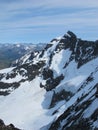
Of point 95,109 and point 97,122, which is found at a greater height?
point 95,109

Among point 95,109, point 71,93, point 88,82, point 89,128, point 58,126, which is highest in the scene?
point 71,93

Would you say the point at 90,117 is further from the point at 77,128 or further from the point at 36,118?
the point at 36,118

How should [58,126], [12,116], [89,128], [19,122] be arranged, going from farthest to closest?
[12,116]
[19,122]
[58,126]
[89,128]

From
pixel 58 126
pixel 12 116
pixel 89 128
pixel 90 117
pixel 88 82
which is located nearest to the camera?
pixel 89 128

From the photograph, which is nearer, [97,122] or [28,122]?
[97,122]

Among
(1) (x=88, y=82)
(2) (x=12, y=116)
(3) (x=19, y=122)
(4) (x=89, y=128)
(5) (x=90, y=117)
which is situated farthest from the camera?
(2) (x=12, y=116)

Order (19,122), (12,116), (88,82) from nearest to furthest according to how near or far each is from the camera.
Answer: (88,82) < (19,122) < (12,116)

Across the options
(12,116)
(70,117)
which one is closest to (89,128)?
(70,117)

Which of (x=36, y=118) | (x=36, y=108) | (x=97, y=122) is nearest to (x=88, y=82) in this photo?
(x=36, y=118)

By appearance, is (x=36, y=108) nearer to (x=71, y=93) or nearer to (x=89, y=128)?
(x=71, y=93)
